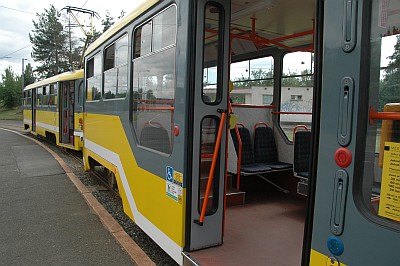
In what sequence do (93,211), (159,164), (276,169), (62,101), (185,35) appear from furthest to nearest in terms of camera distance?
(62,101) < (93,211) < (276,169) < (159,164) < (185,35)

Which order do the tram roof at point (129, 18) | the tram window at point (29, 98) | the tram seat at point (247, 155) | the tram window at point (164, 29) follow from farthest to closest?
the tram window at point (29, 98) → the tram seat at point (247, 155) → the tram roof at point (129, 18) → the tram window at point (164, 29)

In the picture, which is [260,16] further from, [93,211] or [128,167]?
[93,211]

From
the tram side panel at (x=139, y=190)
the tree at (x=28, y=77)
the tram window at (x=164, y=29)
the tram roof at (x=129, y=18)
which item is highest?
the tree at (x=28, y=77)

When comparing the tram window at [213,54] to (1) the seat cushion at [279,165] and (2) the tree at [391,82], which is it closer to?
(2) the tree at [391,82]

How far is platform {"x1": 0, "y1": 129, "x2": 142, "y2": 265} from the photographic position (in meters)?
3.65

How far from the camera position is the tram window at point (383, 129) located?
53.6 inches

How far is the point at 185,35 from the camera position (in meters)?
2.70

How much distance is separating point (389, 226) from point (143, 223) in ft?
8.92

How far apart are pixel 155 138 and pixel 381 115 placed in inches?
92.1

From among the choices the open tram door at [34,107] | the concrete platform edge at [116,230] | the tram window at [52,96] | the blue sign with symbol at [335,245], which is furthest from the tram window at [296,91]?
the open tram door at [34,107]

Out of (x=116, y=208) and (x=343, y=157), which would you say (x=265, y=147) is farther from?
(x=343, y=157)

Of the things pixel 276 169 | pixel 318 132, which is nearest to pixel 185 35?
pixel 318 132

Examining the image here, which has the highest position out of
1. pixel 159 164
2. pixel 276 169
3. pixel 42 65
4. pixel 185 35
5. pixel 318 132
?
pixel 42 65

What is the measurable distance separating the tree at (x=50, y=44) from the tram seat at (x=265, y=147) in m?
42.1
